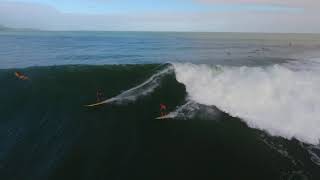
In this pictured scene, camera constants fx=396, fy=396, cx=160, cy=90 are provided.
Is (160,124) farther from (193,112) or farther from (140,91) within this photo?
(140,91)

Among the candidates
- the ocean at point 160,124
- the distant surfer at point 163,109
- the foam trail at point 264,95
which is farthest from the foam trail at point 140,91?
the distant surfer at point 163,109

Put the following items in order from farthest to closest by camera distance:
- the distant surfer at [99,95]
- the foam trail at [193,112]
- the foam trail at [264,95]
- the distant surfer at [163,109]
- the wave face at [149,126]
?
the distant surfer at [99,95] → the distant surfer at [163,109] → the foam trail at [193,112] → the foam trail at [264,95] → the wave face at [149,126]

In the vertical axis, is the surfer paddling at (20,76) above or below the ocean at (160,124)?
above

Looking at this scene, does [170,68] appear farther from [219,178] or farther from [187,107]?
[219,178]

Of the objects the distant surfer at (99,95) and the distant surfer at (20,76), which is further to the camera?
the distant surfer at (20,76)

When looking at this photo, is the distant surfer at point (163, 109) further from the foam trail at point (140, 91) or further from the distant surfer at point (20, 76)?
the distant surfer at point (20, 76)

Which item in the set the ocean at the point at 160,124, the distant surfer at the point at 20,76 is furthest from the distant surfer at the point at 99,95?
the distant surfer at the point at 20,76

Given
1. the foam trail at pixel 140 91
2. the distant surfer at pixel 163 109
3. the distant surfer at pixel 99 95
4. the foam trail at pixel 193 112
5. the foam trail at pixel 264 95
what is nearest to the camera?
the foam trail at pixel 264 95
